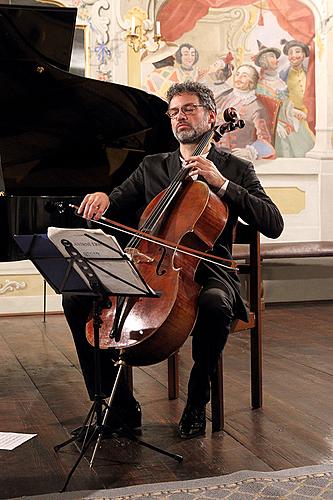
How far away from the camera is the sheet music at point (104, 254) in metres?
2.28

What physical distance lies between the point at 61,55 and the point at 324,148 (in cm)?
321

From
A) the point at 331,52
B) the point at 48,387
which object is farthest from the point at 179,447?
the point at 331,52

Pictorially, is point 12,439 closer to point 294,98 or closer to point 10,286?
point 10,286

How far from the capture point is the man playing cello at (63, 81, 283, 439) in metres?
2.83

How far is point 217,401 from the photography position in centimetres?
303

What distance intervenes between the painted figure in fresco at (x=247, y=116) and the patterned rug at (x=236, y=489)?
4.35 metres

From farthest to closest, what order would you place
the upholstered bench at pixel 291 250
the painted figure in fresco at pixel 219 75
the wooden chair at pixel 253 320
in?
1. the painted figure in fresco at pixel 219 75
2. the upholstered bench at pixel 291 250
3. the wooden chair at pixel 253 320

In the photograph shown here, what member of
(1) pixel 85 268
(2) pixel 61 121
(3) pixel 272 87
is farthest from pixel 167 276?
(3) pixel 272 87

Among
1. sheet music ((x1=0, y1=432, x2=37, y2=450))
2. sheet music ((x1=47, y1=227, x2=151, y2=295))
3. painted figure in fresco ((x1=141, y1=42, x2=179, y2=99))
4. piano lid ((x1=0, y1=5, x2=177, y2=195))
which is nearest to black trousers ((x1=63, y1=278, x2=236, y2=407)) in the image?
sheet music ((x1=0, y1=432, x2=37, y2=450))

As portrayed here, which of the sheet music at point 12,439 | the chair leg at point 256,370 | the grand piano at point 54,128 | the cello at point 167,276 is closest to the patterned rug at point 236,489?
the cello at point 167,276

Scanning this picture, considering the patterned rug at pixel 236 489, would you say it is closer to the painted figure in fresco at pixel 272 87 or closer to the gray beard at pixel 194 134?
the gray beard at pixel 194 134

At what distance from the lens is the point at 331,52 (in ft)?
21.9

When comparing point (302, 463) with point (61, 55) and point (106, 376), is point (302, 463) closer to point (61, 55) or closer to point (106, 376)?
point (106, 376)

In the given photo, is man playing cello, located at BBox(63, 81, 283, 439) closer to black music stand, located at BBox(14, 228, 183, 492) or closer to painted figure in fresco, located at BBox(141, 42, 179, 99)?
black music stand, located at BBox(14, 228, 183, 492)
